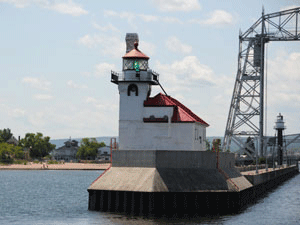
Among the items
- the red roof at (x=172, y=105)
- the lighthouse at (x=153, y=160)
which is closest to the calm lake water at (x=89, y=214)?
the lighthouse at (x=153, y=160)

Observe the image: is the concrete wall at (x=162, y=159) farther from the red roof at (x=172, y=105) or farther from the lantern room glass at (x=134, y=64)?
the lantern room glass at (x=134, y=64)

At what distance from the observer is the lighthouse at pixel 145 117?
5709 cm

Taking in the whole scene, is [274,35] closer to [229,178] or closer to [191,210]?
[229,178]

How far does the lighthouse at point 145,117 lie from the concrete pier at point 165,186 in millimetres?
3813

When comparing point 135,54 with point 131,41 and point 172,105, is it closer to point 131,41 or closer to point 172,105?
point 131,41

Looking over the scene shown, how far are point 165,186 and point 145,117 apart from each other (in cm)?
988

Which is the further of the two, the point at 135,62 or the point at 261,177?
the point at 261,177

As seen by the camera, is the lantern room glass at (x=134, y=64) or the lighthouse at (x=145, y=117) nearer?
the lighthouse at (x=145, y=117)

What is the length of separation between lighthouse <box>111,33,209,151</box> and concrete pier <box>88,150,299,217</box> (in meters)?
3.81

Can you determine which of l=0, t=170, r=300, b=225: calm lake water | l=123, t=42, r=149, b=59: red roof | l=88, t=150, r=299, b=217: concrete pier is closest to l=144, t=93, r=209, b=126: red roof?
l=123, t=42, r=149, b=59: red roof

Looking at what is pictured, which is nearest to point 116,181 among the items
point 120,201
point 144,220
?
point 120,201

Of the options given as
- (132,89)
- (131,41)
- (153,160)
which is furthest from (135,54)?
Result: (153,160)

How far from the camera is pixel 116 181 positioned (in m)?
51.5

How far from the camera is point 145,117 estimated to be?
57.8 metres
